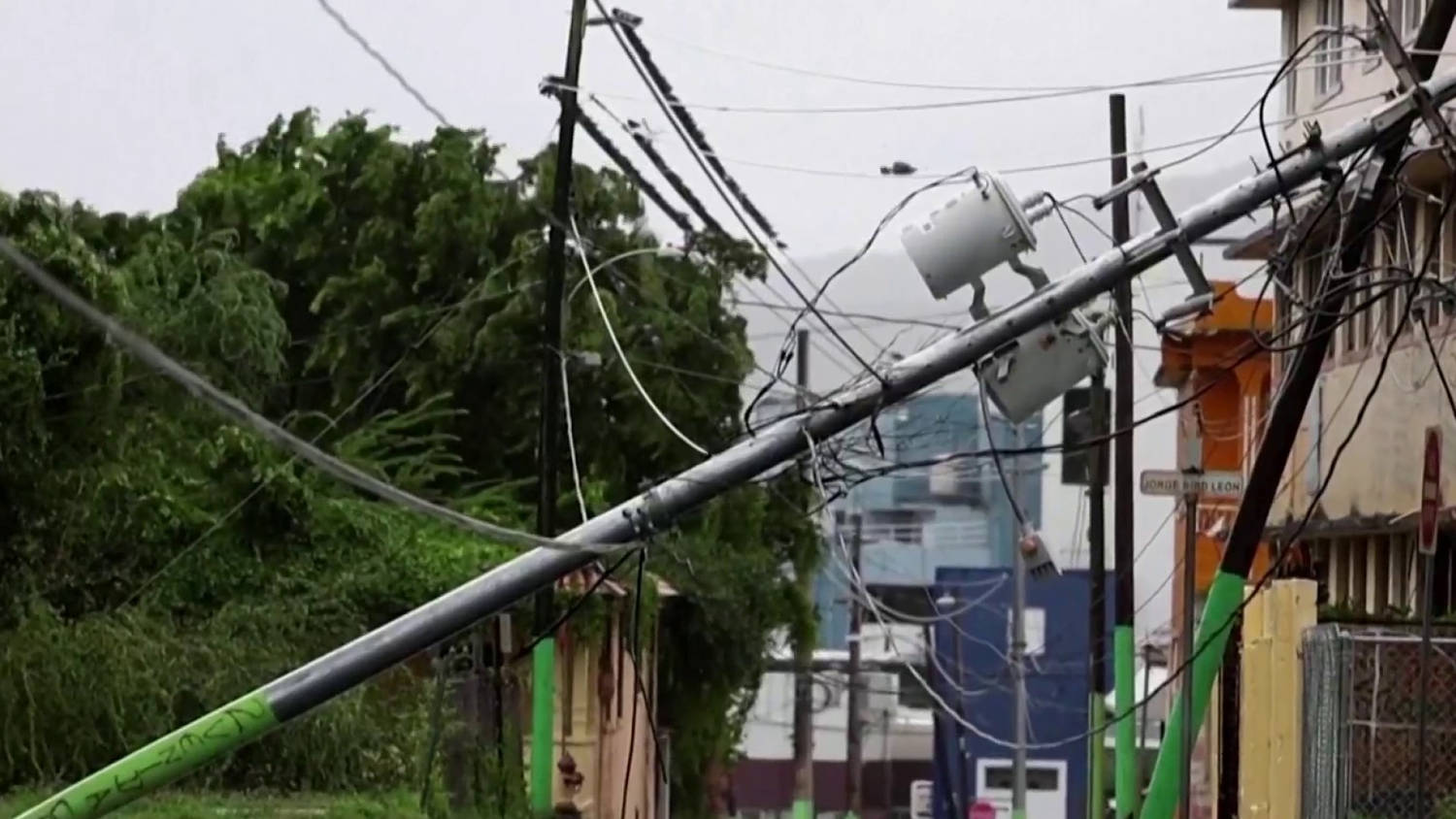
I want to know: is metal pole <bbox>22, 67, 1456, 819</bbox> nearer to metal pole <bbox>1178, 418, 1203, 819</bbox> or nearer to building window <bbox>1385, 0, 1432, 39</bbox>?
metal pole <bbox>1178, 418, 1203, 819</bbox>

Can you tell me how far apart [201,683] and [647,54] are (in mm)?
7174

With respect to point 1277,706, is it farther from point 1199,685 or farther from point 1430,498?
point 1430,498

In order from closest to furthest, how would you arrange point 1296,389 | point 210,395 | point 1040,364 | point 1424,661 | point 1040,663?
point 210,395 < point 1040,364 < point 1424,661 < point 1296,389 < point 1040,663

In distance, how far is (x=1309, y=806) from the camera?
17.7m

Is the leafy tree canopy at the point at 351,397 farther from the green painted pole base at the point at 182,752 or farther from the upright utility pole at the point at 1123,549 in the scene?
the green painted pole base at the point at 182,752

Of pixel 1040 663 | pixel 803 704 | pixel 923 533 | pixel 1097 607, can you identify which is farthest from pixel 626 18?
pixel 923 533

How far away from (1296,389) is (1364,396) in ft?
31.9

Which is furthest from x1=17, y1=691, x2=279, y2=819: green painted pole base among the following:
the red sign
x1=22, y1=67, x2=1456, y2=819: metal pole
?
the red sign

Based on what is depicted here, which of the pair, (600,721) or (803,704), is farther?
(803,704)

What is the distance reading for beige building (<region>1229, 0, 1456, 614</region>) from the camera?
76.3 feet

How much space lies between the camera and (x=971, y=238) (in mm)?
13047

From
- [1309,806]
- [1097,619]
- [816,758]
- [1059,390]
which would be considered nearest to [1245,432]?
[1097,619]

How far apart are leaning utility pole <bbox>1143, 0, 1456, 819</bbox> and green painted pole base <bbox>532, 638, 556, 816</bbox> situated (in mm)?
8475

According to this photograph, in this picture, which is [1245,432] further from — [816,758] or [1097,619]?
[816,758]
